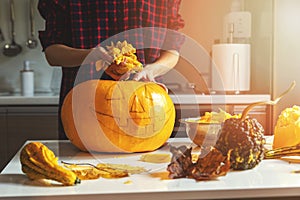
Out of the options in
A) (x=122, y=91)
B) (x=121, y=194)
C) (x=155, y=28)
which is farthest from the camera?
(x=155, y=28)

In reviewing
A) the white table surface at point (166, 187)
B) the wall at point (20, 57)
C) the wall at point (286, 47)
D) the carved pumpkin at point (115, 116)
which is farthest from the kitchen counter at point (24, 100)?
the white table surface at point (166, 187)

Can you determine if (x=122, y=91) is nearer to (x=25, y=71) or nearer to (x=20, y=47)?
(x=25, y=71)

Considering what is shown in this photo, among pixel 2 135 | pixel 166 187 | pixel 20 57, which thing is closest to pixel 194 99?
pixel 2 135

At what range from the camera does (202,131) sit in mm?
902

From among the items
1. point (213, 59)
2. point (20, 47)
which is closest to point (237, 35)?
point (213, 59)

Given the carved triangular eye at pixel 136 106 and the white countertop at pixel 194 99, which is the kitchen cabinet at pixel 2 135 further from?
the carved triangular eye at pixel 136 106

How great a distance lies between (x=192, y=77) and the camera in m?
2.39

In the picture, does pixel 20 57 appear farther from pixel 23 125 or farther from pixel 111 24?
pixel 111 24

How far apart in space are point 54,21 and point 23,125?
96 cm

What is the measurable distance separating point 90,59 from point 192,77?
4.50ft

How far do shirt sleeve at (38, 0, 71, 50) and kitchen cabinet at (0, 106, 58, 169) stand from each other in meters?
0.87

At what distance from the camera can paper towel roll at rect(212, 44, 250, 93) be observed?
212cm

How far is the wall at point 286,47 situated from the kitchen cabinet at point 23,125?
3.54ft

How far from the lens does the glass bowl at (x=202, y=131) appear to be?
0.88 metres
